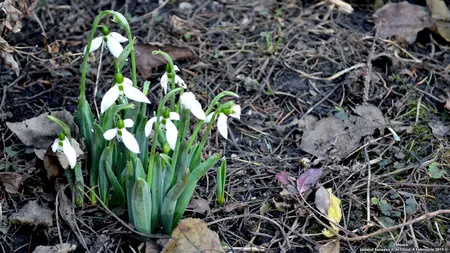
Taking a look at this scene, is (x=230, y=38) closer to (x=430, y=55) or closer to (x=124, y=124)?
(x=430, y=55)

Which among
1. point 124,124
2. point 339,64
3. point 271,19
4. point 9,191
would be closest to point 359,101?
point 339,64

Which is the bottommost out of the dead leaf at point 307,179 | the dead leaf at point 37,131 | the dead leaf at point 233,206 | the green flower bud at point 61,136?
the dead leaf at point 233,206

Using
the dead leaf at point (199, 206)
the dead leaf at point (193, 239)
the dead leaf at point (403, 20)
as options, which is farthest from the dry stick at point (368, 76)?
the dead leaf at point (193, 239)

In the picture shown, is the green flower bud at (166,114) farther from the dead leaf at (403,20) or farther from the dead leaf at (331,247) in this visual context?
the dead leaf at (403,20)

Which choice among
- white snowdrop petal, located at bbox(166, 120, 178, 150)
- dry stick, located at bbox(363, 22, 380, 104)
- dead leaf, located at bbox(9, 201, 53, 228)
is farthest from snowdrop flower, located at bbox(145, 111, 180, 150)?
dry stick, located at bbox(363, 22, 380, 104)

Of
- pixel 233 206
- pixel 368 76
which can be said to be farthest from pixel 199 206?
pixel 368 76

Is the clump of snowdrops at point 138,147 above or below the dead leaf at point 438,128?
above

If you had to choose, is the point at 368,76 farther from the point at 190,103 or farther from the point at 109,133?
the point at 109,133
